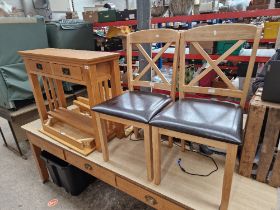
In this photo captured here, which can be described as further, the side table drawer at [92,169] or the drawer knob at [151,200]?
the side table drawer at [92,169]

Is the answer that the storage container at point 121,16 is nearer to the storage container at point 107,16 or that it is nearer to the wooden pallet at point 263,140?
the storage container at point 107,16

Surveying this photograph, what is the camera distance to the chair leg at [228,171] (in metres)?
0.82

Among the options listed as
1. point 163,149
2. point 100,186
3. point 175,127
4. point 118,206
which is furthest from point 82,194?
point 175,127

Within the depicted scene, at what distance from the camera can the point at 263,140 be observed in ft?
3.14

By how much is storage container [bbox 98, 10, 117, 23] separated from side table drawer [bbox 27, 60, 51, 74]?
4.51 ft

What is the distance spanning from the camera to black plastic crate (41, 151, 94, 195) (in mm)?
1565

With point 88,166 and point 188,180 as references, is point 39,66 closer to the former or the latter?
point 88,166

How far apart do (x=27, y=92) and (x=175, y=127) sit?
2007 millimetres

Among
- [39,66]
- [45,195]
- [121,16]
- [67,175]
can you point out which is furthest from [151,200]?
[121,16]

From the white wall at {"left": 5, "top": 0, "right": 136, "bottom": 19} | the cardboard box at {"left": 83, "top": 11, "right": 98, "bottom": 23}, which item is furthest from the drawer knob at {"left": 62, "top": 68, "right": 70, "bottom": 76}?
the white wall at {"left": 5, "top": 0, "right": 136, "bottom": 19}

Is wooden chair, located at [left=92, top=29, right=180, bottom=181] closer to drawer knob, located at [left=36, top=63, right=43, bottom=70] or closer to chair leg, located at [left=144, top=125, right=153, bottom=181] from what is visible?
chair leg, located at [left=144, top=125, right=153, bottom=181]

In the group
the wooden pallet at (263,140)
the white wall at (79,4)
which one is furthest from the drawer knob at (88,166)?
the white wall at (79,4)

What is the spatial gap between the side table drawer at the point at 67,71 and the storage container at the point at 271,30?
1645mm

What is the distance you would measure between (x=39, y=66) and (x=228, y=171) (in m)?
1.44
